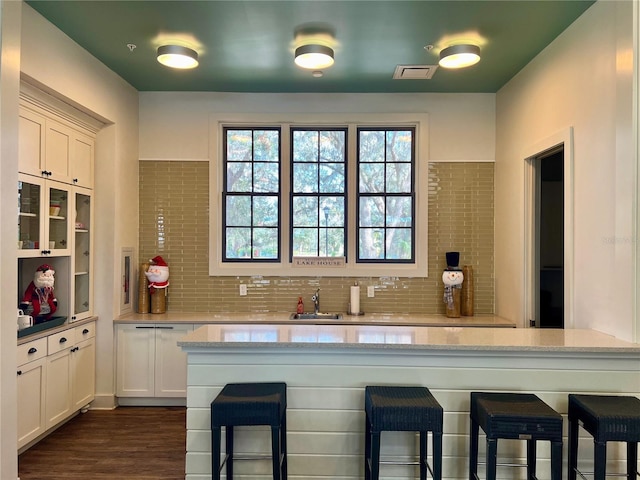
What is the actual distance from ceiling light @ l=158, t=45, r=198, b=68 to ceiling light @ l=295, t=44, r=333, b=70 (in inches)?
32.6

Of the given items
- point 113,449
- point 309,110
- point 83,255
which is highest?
point 309,110

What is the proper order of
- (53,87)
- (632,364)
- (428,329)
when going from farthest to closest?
1. (53,87)
2. (428,329)
3. (632,364)

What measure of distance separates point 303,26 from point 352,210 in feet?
6.47

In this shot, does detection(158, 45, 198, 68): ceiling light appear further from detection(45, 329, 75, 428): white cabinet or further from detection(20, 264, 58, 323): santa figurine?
detection(45, 329, 75, 428): white cabinet

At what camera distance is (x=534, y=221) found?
3.71m

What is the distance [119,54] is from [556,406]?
400 cm

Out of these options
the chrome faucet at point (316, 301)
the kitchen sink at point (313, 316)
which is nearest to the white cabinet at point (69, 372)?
the kitchen sink at point (313, 316)

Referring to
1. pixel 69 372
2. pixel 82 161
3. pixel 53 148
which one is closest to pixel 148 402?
pixel 69 372

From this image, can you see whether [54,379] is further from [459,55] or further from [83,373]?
[459,55]

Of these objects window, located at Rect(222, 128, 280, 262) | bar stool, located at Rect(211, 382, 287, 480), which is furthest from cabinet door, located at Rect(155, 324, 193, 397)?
bar stool, located at Rect(211, 382, 287, 480)

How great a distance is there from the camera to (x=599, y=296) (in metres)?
2.69

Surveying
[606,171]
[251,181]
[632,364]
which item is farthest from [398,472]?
[251,181]

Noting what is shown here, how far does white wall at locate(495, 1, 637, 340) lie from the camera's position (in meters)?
2.44

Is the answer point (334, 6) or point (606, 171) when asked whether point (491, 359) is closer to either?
point (606, 171)
